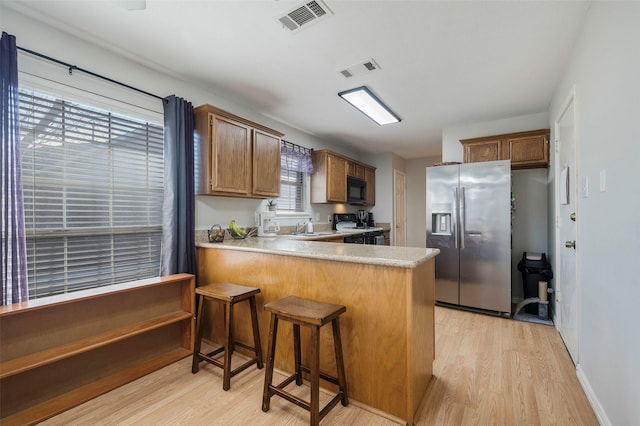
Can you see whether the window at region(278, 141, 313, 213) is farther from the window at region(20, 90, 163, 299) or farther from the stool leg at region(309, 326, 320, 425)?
the stool leg at region(309, 326, 320, 425)

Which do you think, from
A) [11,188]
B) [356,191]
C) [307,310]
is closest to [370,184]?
[356,191]

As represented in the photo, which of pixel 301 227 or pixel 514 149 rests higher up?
pixel 514 149

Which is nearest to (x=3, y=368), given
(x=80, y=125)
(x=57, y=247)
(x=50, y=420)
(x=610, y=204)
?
(x=50, y=420)

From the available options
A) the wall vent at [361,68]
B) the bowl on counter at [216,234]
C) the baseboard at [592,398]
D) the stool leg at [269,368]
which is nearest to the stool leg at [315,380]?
the stool leg at [269,368]

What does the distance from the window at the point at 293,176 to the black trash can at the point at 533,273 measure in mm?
3105

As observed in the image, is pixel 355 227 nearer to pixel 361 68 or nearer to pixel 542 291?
pixel 542 291

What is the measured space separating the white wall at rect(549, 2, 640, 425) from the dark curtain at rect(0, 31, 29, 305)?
3233 mm

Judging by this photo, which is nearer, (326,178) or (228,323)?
(228,323)

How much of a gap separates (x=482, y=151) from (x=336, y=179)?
2177mm

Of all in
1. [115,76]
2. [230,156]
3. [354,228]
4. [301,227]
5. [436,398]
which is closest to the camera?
[436,398]

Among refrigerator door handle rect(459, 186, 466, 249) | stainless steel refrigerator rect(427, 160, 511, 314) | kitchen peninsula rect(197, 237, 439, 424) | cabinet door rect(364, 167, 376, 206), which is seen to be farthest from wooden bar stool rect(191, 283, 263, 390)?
cabinet door rect(364, 167, 376, 206)

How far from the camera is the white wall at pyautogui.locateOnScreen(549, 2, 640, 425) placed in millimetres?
1226

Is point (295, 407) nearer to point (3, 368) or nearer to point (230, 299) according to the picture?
point (230, 299)

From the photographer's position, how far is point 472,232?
348 centimetres
